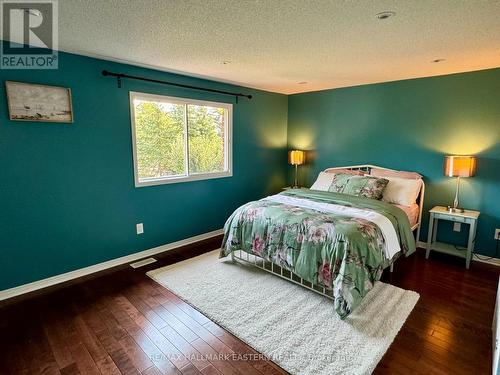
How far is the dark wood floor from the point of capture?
179 centimetres

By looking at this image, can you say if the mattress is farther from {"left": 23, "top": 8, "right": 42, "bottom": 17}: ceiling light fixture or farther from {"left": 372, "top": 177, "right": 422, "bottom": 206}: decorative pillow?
{"left": 23, "top": 8, "right": 42, "bottom": 17}: ceiling light fixture

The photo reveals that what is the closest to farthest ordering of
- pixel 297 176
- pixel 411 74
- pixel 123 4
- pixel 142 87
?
1. pixel 123 4
2. pixel 142 87
3. pixel 411 74
4. pixel 297 176

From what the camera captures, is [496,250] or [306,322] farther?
[496,250]

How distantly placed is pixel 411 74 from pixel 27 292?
16.0 feet

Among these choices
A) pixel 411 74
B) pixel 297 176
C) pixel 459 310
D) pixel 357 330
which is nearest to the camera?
pixel 357 330

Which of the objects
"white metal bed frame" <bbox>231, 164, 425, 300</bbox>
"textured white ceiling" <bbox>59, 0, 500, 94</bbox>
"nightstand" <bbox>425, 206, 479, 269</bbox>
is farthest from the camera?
"nightstand" <bbox>425, 206, 479, 269</bbox>

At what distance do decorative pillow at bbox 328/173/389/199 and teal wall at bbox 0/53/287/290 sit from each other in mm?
1986

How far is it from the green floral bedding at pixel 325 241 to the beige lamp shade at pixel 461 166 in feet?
2.58

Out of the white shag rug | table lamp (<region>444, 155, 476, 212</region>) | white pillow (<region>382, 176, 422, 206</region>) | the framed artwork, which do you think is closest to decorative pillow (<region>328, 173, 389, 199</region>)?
white pillow (<region>382, 176, 422, 206</region>)

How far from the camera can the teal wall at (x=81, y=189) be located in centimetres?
250

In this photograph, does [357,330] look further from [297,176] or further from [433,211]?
[297,176]

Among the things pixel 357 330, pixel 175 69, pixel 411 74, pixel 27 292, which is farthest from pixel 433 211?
pixel 27 292

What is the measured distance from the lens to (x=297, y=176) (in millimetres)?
5203

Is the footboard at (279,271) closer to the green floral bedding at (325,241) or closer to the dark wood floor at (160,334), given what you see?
the green floral bedding at (325,241)
